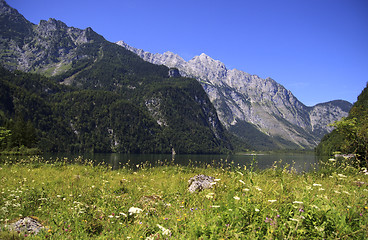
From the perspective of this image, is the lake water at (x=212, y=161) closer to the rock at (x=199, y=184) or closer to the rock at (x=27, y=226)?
the rock at (x=199, y=184)

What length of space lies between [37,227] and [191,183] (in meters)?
6.56

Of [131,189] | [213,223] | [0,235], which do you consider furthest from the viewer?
[131,189]

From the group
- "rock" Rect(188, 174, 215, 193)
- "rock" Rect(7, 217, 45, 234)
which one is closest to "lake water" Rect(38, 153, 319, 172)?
"rock" Rect(188, 174, 215, 193)

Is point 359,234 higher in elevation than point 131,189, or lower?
higher

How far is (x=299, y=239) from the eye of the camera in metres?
4.17

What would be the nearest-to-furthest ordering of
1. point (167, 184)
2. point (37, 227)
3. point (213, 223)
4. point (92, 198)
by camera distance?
point (213, 223)
point (37, 227)
point (92, 198)
point (167, 184)

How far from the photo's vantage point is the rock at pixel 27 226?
5.74 meters

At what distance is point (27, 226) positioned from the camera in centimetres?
593

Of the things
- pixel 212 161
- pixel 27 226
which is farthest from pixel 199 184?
pixel 212 161

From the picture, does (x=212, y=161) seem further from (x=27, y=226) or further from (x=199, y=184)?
(x=27, y=226)

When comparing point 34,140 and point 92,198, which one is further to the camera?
point 34,140

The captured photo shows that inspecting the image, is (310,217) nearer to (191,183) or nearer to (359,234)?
(359,234)

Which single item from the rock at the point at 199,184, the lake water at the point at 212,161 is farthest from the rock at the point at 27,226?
the lake water at the point at 212,161

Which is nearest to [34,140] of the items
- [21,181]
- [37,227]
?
[21,181]
